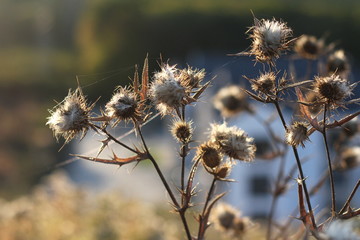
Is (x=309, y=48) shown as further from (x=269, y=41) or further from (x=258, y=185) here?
(x=258, y=185)

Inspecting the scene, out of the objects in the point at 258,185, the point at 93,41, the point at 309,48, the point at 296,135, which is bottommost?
the point at 296,135

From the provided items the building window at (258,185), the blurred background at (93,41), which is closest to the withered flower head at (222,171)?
the building window at (258,185)

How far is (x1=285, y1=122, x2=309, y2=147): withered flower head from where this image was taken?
0.95 meters

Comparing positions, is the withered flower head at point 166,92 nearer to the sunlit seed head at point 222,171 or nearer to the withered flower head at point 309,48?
the sunlit seed head at point 222,171

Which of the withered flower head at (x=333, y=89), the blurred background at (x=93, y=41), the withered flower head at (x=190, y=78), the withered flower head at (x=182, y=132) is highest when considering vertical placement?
the blurred background at (x=93, y=41)

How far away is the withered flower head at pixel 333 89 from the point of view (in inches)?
38.8

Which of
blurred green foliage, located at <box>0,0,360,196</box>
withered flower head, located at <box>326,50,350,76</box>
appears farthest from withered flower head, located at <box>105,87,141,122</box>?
blurred green foliage, located at <box>0,0,360,196</box>

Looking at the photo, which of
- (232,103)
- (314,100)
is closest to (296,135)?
(314,100)

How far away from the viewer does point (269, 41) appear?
39.0 inches

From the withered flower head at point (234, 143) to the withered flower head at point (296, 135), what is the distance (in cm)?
9

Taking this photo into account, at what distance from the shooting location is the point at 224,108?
1.93 metres

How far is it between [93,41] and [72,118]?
1732 centimetres

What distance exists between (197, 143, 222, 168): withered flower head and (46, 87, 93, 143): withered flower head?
205 millimetres

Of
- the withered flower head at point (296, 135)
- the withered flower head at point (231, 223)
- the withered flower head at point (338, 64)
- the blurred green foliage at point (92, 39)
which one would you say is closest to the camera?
the withered flower head at point (296, 135)
